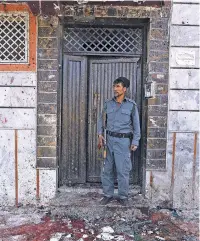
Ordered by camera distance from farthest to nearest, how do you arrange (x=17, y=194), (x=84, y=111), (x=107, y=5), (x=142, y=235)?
(x=84, y=111) → (x=17, y=194) → (x=107, y=5) → (x=142, y=235)

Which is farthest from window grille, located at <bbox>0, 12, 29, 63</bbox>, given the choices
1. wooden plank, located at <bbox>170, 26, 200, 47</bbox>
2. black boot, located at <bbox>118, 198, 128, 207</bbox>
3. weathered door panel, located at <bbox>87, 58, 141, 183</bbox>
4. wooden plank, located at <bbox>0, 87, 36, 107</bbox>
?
black boot, located at <bbox>118, 198, 128, 207</bbox>

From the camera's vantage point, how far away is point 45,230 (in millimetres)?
4168

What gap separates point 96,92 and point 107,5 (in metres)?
1.39

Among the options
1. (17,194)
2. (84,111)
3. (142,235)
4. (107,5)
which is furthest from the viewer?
(84,111)

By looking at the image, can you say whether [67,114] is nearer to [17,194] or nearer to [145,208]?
[17,194]

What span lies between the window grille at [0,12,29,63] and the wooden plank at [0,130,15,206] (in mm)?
1153

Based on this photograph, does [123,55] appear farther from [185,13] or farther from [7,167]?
[7,167]

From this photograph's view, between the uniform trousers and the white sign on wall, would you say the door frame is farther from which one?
the white sign on wall

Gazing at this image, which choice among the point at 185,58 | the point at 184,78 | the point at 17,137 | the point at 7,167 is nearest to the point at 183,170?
the point at 184,78

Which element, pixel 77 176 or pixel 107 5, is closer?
pixel 107 5

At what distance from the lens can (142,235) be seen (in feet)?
13.4

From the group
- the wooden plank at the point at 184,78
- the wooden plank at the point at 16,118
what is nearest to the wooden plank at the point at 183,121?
the wooden plank at the point at 184,78

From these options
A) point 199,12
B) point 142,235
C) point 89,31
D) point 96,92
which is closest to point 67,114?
point 96,92

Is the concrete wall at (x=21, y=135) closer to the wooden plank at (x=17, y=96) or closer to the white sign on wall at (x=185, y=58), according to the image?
the wooden plank at (x=17, y=96)
